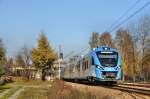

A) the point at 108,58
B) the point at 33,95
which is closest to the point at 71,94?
the point at 108,58

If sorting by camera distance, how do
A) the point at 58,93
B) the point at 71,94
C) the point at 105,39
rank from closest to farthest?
the point at 71,94 → the point at 58,93 → the point at 105,39

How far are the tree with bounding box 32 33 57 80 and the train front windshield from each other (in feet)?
177

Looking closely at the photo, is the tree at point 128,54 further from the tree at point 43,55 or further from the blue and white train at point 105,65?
the blue and white train at point 105,65

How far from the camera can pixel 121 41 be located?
93188 mm

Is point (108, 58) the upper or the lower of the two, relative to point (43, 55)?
lower

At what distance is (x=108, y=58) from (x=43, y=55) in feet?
180

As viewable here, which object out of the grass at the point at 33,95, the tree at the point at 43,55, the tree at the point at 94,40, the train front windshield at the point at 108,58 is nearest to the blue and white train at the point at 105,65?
the train front windshield at the point at 108,58

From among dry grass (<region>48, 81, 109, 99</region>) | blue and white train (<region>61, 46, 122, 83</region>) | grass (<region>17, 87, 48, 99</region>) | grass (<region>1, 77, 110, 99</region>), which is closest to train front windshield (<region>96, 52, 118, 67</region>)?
blue and white train (<region>61, 46, 122, 83</region>)

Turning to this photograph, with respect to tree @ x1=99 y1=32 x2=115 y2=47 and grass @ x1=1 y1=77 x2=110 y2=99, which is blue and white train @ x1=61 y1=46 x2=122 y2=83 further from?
Result: tree @ x1=99 y1=32 x2=115 y2=47

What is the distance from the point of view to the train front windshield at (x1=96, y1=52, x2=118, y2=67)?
36406mm

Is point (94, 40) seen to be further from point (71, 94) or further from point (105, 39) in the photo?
point (71, 94)

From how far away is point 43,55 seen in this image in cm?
9075

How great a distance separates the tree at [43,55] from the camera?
298 ft

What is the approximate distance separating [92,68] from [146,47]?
45399 millimetres
